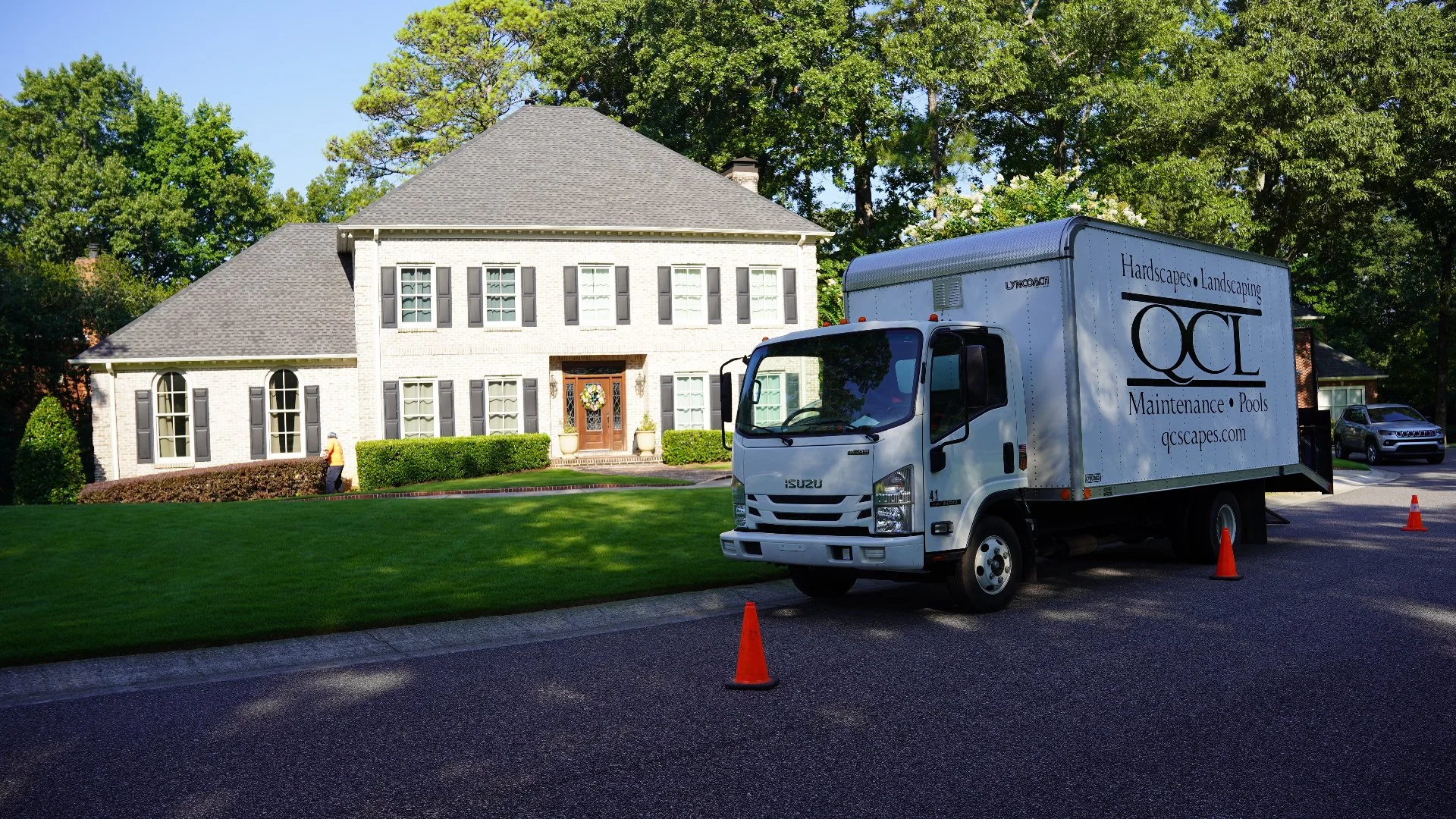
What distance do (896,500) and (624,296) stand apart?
23.9 meters

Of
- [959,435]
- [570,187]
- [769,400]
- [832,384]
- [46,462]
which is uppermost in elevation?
[570,187]

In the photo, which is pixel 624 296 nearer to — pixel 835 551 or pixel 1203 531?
pixel 1203 531

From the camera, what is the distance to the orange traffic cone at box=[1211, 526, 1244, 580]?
11.5m

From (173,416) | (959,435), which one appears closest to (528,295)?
(173,416)

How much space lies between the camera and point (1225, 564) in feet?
38.2

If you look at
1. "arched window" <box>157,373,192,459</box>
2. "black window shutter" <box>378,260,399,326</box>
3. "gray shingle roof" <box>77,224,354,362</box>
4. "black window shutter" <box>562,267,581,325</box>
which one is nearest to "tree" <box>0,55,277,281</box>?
"gray shingle roof" <box>77,224,354,362</box>

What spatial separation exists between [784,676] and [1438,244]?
49.3 meters

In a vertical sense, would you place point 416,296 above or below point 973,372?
above

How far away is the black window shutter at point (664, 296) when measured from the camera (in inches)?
1273

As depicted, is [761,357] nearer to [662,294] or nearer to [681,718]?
[681,718]

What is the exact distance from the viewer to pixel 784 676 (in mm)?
7648

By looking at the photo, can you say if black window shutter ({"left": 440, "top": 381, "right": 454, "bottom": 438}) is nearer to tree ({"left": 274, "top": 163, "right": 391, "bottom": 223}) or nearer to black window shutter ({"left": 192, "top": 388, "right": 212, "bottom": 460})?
black window shutter ({"left": 192, "top": 388, "right": 212, "bottom": 460})

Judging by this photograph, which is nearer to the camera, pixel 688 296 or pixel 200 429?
pixel 200 429

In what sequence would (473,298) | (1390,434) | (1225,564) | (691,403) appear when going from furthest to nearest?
(1390,434) < (691,403) < (473,298) < (1225,564)
